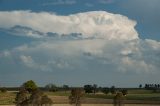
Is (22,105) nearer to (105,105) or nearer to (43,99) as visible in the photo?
(43,99)

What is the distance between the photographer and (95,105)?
152 m

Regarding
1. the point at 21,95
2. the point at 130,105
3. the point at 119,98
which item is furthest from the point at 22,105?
the point at 130,105

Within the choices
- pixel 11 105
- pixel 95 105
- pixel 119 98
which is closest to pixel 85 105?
pixel 95 105

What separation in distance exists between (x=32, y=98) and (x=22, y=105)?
9.73 ft

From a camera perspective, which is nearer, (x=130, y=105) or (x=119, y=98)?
(x=119, y=98)

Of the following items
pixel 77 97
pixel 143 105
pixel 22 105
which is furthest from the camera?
pixel 143 105

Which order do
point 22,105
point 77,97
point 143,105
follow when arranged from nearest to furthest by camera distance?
point 22,105 → point 77,97 → point 143,105

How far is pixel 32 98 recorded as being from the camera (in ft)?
339

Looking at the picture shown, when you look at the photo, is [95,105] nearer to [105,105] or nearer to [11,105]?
[105,105]

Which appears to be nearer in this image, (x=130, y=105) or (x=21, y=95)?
(x=21, y=95)

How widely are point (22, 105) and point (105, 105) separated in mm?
55092

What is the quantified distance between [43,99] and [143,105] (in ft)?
188

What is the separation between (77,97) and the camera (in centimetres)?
11406

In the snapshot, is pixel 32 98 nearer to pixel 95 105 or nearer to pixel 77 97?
pixel 77 97
